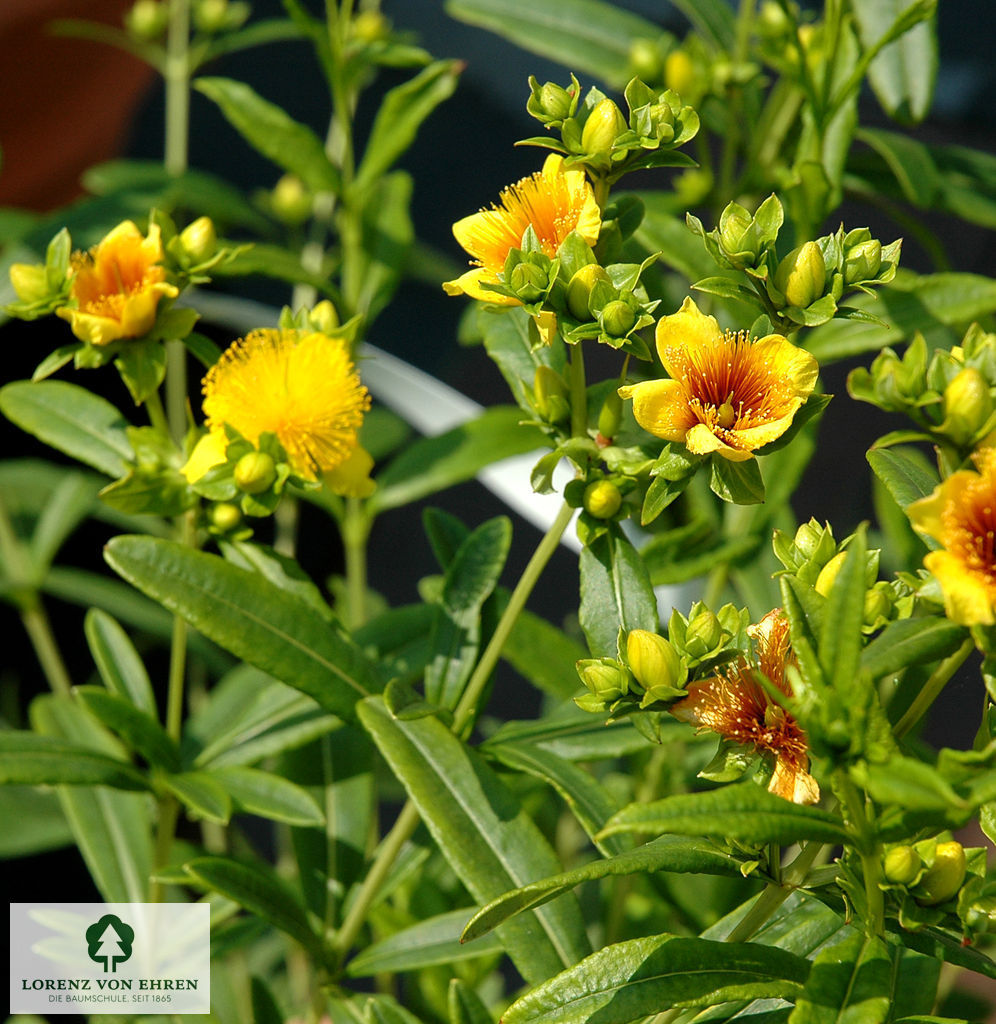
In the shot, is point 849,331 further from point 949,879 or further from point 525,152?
point 525,152

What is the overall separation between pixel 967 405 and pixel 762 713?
5.5 inches

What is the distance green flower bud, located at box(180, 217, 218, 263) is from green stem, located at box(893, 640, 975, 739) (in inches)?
16.4

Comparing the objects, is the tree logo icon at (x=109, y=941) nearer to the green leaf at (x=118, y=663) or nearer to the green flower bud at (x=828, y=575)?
the green leaf at (x=118, y=663)

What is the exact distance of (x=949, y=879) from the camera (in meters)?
0.40

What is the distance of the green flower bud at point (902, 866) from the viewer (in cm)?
40

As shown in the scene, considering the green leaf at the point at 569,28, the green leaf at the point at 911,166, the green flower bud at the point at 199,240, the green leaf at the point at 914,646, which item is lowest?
the green leaf at the point at 914,646

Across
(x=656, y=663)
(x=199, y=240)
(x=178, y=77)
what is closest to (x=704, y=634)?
(x=656, y=663)

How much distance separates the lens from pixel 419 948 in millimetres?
639

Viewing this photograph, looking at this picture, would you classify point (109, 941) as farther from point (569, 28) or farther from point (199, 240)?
point (569, 28)

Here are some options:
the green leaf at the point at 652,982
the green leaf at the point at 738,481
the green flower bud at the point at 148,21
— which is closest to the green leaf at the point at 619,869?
the green leaf at the point at 652,982

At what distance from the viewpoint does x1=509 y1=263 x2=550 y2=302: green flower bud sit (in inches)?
17.6

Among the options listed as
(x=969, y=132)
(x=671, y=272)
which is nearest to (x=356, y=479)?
(x=671, y=272)

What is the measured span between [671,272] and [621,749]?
725mm

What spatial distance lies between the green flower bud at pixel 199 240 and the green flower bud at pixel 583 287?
23 cm
